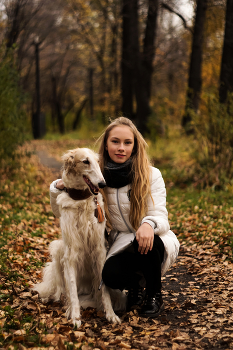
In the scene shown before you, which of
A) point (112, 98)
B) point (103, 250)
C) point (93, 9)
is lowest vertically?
point (103, 250)

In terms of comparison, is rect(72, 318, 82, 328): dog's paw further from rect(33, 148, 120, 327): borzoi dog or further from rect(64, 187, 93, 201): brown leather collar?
rect(64, 187, 93, 201): brown leather collar

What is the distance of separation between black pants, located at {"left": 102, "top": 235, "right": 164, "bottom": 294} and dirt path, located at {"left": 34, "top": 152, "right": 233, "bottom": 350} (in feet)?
1.08

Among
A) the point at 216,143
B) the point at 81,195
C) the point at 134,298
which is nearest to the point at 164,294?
the point at 134,298

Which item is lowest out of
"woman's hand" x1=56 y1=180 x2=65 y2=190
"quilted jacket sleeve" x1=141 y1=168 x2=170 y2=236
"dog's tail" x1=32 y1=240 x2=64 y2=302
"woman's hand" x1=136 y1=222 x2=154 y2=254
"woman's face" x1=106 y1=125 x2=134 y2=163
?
"dog's tail" x1=32 y1=240 x2=64 y2=302

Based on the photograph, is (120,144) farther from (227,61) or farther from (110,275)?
(227,61)

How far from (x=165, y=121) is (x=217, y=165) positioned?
6247mm

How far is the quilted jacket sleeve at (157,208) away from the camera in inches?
132

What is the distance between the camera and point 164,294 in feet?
13.4

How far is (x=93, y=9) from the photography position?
24.2 meters

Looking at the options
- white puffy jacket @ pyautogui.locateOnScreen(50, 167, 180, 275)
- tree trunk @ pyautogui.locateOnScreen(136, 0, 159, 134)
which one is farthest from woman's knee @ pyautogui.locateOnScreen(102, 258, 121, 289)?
tree trunk @ pyautogui.locateOnScreen(136, 0, 159, 134)

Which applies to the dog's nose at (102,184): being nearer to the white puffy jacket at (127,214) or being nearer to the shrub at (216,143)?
the white puffy jacket at (127,214)

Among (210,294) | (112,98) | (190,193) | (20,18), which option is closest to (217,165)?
(190,193)

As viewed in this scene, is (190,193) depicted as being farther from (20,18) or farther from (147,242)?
(20,18)

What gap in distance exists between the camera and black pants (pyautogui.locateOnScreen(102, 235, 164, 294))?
3.35m
